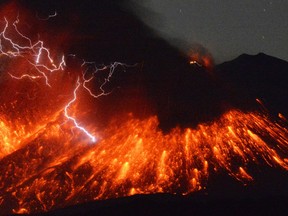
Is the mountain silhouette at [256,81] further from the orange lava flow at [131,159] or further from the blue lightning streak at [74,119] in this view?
the blue lightning streak at [74,119]

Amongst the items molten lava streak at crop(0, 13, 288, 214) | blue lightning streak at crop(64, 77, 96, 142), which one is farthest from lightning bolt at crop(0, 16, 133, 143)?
molten lava streak at crop(0, 13, 288, 214)

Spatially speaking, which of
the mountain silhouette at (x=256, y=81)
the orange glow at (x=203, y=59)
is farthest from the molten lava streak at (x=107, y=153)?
the orange glow at (x=203, y=59)

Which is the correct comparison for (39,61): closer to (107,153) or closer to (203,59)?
(107,153)

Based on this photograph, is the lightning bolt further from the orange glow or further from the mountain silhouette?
the mountain silhouette

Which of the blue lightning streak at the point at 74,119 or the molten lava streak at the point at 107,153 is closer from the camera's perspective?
the molten lava streak at the point at 107,153

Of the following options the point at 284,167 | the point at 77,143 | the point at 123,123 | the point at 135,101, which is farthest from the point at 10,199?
the point at 284,167

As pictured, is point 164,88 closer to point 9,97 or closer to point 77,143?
point 77,143
